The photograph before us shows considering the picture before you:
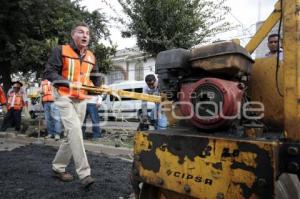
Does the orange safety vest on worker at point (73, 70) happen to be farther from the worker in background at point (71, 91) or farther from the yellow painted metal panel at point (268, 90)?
the yellow painted metal panel at point (268, 90)

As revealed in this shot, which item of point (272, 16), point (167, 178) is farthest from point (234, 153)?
point (272, 16)

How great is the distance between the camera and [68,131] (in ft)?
14.3

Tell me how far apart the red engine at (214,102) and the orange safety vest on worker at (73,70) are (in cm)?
227

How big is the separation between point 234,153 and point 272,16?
4.11 feet

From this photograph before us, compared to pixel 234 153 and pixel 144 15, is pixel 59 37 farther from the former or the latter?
pixel 234 153

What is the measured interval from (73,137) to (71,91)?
556 millimetres

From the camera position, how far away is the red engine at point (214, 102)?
2.39m

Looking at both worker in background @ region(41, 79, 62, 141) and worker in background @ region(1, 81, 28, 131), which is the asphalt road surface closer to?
worker in background @ region(41, 79, 62, 141)

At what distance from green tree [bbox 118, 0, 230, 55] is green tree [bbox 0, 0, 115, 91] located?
3570 mm

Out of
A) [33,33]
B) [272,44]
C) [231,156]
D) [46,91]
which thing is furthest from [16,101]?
[231,156]

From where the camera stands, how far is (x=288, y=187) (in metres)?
2.46

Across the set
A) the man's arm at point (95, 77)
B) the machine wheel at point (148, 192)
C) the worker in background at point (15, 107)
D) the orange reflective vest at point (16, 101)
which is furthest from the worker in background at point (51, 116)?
the machine wheel at point (148, 192)

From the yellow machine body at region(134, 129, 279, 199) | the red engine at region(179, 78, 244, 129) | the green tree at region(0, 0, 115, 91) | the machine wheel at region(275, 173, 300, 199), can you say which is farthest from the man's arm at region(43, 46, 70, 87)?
the green tree at region(0, 0, 115, 91)

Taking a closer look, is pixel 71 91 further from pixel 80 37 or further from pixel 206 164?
pixel 206 164
